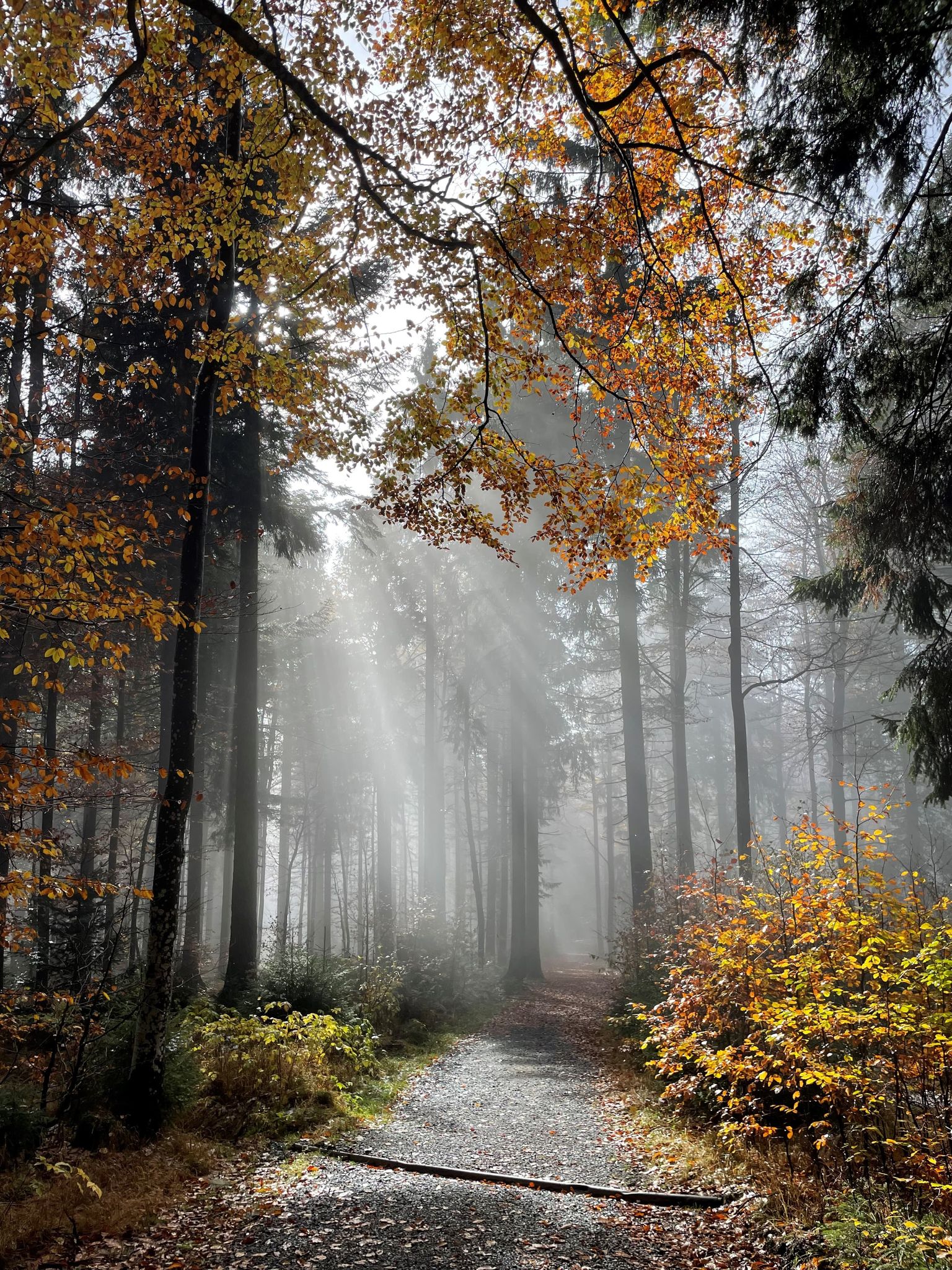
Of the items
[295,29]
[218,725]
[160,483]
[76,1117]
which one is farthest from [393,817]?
[295,29]

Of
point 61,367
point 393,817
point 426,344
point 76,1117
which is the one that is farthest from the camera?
point 393,817

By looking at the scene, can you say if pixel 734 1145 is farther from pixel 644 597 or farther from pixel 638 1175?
pixel 644 597

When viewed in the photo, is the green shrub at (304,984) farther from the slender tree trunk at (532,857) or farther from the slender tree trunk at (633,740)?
the slender tree trunk at (532,857)

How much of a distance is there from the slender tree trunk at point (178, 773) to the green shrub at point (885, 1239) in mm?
5268

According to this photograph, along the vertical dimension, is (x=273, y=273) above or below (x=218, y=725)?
above

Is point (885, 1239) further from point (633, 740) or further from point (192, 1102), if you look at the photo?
point (633, 740)

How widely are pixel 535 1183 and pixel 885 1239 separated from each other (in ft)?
9.22

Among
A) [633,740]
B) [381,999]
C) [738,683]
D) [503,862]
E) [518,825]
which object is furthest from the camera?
[503,862]

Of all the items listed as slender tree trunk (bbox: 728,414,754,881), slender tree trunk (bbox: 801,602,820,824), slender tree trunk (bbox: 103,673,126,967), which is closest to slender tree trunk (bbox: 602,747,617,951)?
slender tree trunk (bbox: 801,602,820,824)

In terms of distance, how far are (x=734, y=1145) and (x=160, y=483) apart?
11.6 m

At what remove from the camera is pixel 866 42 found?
4.92 m

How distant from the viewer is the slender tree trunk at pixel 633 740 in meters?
15.2

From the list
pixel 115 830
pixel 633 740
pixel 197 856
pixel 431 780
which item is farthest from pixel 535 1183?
pixel 431 780

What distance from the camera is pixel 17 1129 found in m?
5.43
